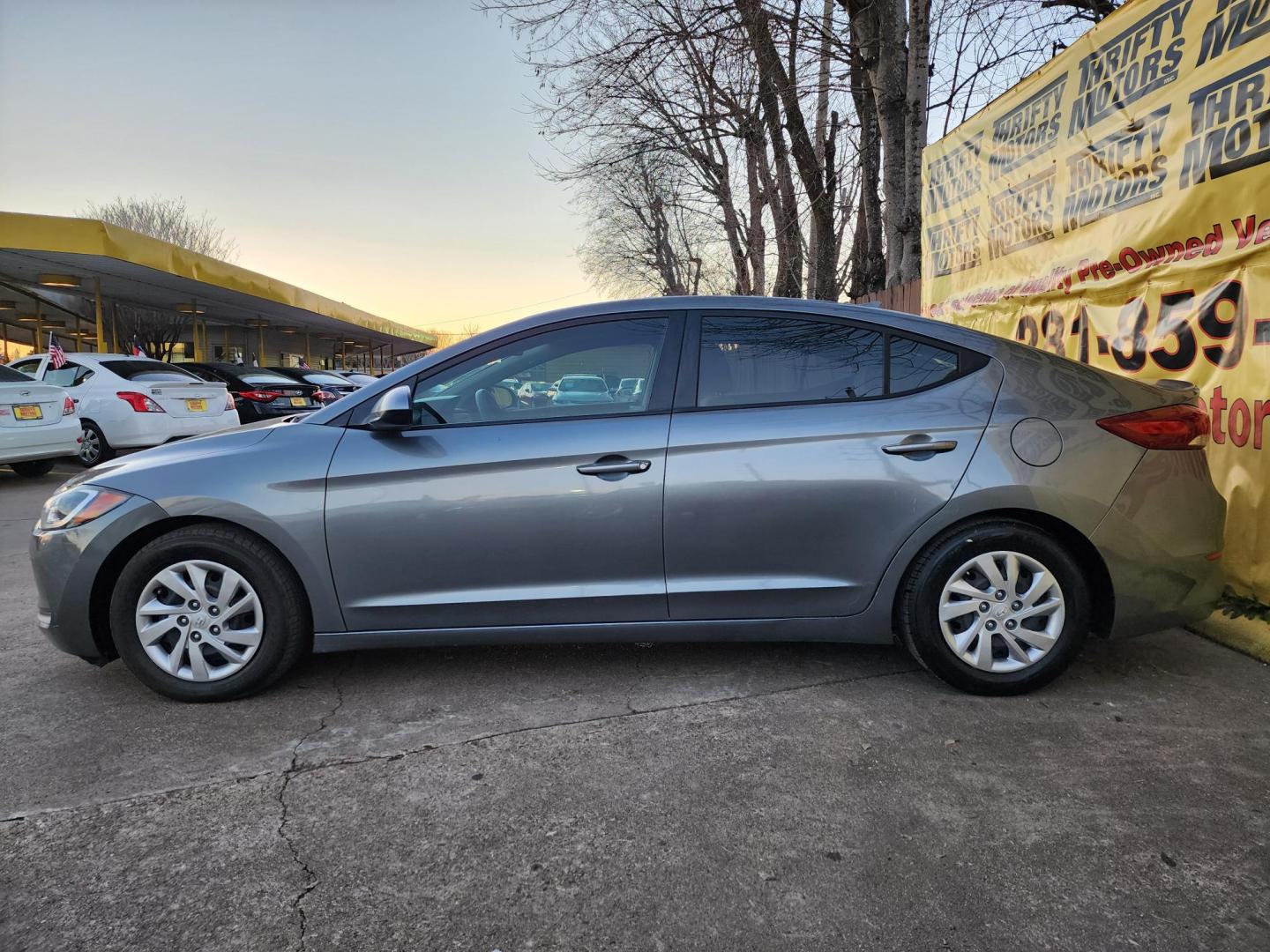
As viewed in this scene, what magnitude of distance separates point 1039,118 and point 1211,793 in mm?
4654

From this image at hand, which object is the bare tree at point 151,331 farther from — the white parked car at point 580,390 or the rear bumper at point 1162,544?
the rear bumper at point 1162,544

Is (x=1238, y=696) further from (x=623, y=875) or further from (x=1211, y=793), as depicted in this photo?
(x=623, y=875)

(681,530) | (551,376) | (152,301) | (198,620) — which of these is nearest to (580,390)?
(551,376)

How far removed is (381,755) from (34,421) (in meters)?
8.48

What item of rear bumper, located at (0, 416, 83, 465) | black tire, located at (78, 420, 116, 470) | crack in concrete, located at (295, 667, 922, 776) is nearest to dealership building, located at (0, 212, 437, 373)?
black tire, located at (78, 420, 116, 470)

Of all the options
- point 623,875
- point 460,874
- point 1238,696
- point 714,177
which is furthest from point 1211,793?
point 714,177

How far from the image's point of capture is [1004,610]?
9.91 ft

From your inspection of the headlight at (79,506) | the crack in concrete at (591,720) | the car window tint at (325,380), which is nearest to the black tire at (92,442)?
the car window tint at (325,380)

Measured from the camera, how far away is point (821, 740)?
276 centimetres

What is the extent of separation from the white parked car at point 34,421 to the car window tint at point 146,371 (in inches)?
48.5

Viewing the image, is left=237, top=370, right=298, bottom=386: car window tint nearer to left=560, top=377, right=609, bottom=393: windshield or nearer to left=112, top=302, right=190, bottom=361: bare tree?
left=560, top=377, right=609, bottom=393: windshield

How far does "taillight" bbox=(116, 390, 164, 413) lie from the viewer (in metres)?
10.0

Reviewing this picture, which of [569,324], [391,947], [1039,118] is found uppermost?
[1039,118]

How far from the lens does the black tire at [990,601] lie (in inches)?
119
